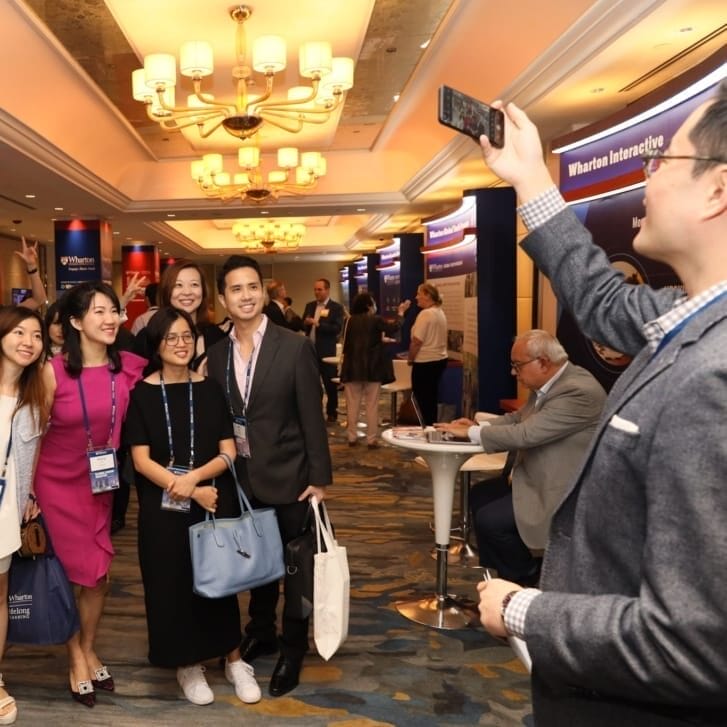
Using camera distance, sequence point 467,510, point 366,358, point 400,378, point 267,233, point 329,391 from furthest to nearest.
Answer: point 267,233, point 329,391, point 400,378, point 366,358, point 467,510

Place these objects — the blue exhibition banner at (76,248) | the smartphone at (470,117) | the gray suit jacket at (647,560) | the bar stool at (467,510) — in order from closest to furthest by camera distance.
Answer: the gray suit jacket at (647,560) < the smartphone at (470,117) < the bar stool at (467,510) < the blue exhibition banner at (76,248)

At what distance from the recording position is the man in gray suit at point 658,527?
67cm

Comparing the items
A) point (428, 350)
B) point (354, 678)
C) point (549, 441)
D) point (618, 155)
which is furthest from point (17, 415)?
point (428, 350)

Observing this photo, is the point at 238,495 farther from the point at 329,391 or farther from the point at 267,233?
the point at 267,233

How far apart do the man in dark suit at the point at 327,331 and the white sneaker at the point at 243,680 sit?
5822mm

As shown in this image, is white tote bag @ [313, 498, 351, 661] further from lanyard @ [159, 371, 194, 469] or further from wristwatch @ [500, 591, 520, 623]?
wristwatch @ [500, 591, 520, 623]

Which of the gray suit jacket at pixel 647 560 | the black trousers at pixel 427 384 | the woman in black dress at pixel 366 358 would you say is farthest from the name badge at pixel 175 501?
the black trousers at pixel 427 384

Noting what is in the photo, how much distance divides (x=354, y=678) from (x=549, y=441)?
1273 millimetres

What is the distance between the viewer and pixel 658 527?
70 cm

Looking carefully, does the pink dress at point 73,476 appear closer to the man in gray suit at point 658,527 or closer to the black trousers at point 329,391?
the man in gray suit at point 658,527

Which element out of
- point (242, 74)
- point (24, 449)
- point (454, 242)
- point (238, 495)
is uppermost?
point (242, 74)

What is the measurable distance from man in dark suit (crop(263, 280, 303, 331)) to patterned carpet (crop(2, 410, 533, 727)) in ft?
6.33

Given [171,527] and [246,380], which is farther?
[246,380]

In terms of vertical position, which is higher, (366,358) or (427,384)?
(366,358)
